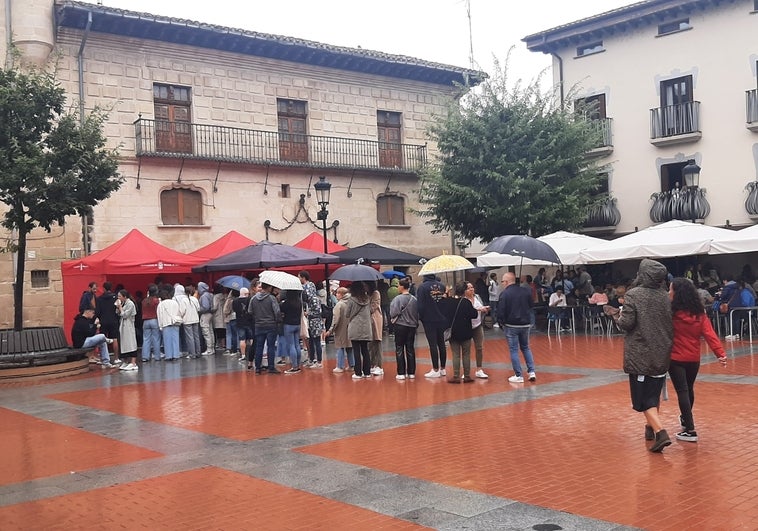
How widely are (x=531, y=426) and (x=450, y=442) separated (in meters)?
1.13

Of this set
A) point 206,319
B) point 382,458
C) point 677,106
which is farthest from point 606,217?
point 382,458

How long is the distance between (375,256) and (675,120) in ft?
41.0

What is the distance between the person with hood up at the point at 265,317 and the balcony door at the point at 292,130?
485 inches

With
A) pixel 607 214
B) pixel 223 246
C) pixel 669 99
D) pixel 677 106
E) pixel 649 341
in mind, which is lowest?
pixel 649 341

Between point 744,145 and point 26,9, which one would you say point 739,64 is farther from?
point 26,9

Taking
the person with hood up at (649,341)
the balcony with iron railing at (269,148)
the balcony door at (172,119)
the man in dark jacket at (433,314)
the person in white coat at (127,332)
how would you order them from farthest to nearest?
the balcony door at (172,119), the balcony with iron railing at (269,148), the person in white coat at (127,332), the man in dark jacket at (433,314), the person with hood up at (649,341)

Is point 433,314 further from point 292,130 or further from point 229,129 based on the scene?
point 292,130

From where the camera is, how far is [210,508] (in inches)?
233

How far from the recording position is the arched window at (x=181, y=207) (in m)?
23.8

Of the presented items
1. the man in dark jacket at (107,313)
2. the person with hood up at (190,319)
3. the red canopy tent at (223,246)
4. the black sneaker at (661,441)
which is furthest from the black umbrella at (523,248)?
the red canopy tent at (223,246)

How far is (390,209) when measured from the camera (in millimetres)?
28641

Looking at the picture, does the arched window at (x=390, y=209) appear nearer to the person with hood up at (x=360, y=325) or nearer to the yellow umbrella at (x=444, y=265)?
the yellow umbrella at (x=444, y=265)

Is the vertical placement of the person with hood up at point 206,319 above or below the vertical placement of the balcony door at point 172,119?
below

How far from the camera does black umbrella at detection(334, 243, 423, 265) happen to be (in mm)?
21422
